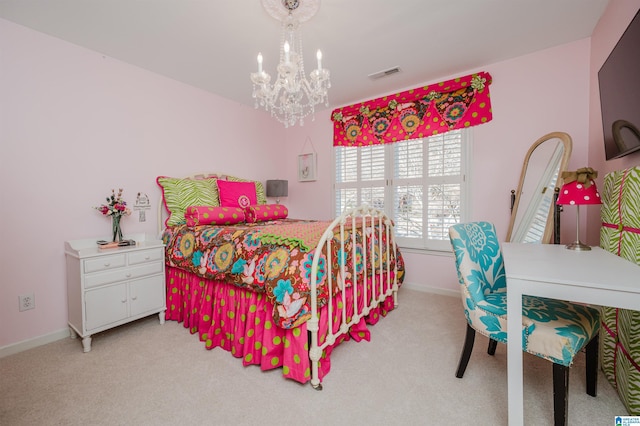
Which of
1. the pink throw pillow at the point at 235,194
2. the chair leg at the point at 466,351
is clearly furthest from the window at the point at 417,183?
the chair leg at the point at 466,351

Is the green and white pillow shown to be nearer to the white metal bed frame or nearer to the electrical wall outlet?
the white metal bed frame

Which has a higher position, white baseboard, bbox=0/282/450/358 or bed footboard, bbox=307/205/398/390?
bed footboard, bbox=307/205/398/390

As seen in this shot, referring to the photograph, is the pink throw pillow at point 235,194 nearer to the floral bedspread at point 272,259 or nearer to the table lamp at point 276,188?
the table lamp at point 276,188

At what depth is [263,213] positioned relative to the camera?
293 centimetres

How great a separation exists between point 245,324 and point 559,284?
1713mm

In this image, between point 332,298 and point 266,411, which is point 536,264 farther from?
point 266,411

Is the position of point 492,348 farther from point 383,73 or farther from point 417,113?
Answer: point 383,73

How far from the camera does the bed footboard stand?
1.52 metres

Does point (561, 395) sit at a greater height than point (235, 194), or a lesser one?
lesser

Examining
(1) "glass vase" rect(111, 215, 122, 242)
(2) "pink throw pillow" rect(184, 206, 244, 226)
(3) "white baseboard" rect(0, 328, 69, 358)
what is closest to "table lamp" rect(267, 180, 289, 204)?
(2) "pink throw pillow" rect(184, 206, 244, 226)

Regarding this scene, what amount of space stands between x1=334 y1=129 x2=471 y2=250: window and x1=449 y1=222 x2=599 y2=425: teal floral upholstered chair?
1.22 metres

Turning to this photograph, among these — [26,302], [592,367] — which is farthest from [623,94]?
[26,302]

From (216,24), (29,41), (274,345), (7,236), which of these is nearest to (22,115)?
(29,41)

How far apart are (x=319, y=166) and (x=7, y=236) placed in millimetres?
3083
